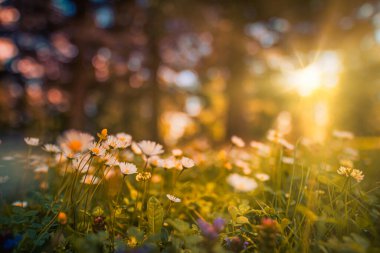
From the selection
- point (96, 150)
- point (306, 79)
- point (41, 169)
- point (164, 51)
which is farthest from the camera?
point (306, 79)

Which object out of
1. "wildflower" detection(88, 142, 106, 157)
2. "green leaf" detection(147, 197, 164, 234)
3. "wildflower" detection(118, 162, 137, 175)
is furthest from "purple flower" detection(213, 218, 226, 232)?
"wildflower" detection(88, 142, 106, 157)

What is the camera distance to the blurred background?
6.04 m

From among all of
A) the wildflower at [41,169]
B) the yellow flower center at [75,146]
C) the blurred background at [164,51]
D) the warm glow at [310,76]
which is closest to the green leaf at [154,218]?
the yellow flower center at [75,146]

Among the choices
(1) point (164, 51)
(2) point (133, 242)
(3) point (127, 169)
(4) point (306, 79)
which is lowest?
(2) point (133, 242)

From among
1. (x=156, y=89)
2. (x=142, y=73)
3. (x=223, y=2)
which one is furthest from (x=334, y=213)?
(x=142, y=73)

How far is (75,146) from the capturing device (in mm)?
894

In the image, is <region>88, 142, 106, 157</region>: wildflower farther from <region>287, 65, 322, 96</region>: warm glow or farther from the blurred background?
<region>287, 65, 322, 96</region>: warm glow

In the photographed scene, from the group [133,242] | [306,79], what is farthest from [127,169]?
[306,79]

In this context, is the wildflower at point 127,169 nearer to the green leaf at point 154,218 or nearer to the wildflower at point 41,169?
the green leaf at point 154,218

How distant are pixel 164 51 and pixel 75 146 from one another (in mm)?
7524

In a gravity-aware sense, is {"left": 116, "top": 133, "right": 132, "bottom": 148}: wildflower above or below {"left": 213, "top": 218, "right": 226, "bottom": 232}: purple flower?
above

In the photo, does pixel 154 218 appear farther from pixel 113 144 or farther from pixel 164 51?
pixel 164 51

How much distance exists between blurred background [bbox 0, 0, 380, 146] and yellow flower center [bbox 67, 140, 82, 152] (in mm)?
4121

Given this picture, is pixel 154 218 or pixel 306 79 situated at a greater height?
pixel 306 79
